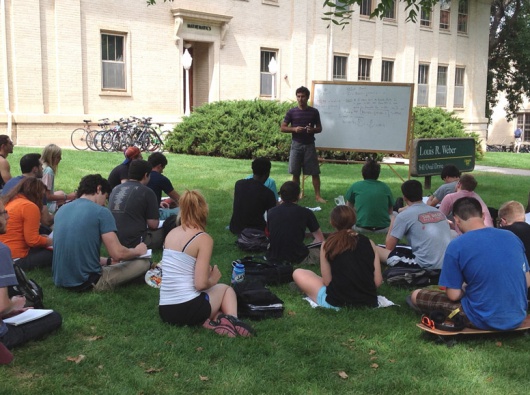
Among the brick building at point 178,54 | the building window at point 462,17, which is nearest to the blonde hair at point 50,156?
the brick building at point 178,54

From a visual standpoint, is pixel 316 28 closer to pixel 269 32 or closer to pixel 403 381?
pixel 269 32

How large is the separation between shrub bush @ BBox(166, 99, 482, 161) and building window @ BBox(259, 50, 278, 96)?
726cm

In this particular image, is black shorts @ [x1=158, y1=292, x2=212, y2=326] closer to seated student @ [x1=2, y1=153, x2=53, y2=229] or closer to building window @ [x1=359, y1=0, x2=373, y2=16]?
seated student @ [x1=2, y1=153, x2=53, y2=229]

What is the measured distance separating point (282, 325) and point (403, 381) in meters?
1.31

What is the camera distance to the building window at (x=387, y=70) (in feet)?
110

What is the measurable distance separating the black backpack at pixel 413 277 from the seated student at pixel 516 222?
0.97 meters

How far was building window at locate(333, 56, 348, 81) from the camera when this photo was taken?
31.0 meters

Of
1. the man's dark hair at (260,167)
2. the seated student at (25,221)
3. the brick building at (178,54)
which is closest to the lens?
the seated student at (25,221)

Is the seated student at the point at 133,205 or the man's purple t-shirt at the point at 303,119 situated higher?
the man's purple t-shirt at the point at 303,119

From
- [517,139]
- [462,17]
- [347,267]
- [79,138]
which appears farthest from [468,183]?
[517,139]

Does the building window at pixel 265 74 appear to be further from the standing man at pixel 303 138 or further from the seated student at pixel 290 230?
the seated student at pixel 290 230

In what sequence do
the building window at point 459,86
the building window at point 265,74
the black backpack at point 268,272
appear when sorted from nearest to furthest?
the black backpack at point 268,272
the building window at point 265,74
the building window at point 459,86

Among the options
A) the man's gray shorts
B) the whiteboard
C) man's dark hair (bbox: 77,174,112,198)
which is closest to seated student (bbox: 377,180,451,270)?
man's dark hair (bbox: 77,174,112,198)

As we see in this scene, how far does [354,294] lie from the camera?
18.0 feet
